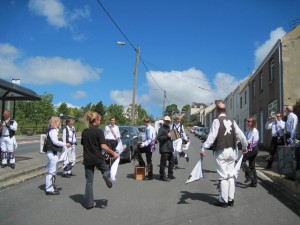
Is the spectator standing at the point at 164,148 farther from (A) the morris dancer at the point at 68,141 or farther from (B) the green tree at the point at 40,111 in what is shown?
(B) the green tree at the point at 40,111

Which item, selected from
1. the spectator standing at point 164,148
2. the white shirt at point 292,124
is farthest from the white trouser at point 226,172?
the white shirt at point 292,124

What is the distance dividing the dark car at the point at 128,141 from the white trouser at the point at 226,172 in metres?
7.65

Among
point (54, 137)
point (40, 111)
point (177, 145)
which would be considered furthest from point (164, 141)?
point (40, 111)

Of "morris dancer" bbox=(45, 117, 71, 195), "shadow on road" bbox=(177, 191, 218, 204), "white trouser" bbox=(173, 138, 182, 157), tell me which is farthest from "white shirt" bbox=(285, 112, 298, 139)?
"morris dancer" bbox=(45, 117, 71, 195)

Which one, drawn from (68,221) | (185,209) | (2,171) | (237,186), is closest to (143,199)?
(185,209)

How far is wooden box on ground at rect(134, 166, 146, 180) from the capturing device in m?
9.77

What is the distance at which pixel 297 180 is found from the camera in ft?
26.6

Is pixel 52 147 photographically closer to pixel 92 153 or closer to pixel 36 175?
pixel 92 153

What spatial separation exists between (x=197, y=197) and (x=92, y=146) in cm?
259

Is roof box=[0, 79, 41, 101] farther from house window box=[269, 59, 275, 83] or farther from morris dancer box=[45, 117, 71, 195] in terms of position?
house window box=[269, 59, 275, 83]

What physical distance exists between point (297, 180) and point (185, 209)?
3.30 m

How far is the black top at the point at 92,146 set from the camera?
6.55 metres

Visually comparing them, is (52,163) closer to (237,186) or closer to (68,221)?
(68,221)

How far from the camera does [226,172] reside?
6582 millimetres
